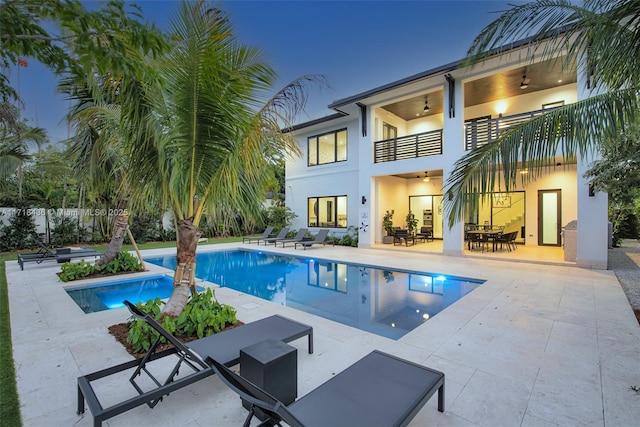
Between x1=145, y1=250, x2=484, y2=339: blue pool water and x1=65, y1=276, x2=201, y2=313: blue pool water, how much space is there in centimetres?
154

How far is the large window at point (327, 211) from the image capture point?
18.0 metres

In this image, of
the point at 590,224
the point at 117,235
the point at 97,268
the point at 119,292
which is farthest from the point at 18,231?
the point at 590,224

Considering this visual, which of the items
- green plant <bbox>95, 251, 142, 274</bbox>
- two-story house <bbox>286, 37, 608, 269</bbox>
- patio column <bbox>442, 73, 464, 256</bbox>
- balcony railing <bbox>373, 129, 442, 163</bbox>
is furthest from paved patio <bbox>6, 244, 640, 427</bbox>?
balcony railing <bbox>373, 129, 442, 163</bbox>

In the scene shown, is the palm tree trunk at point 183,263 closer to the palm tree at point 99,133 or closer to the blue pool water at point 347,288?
the palm tree at point 99,133

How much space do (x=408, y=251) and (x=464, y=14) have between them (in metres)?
10.1

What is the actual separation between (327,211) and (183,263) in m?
14.2

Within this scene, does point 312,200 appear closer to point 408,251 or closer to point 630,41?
point 408,251

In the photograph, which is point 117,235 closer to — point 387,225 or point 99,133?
point 99,133

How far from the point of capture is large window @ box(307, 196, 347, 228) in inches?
708

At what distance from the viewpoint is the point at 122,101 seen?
4.39 m

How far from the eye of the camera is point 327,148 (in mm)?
18859

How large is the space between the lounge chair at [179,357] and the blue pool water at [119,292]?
4.64 m

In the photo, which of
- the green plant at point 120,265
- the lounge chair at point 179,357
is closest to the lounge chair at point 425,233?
the green plant at point 120,265

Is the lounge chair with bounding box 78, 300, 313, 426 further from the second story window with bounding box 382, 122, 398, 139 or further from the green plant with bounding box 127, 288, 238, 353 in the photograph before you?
the second story window with bounding box 382, 122, 398, 139
